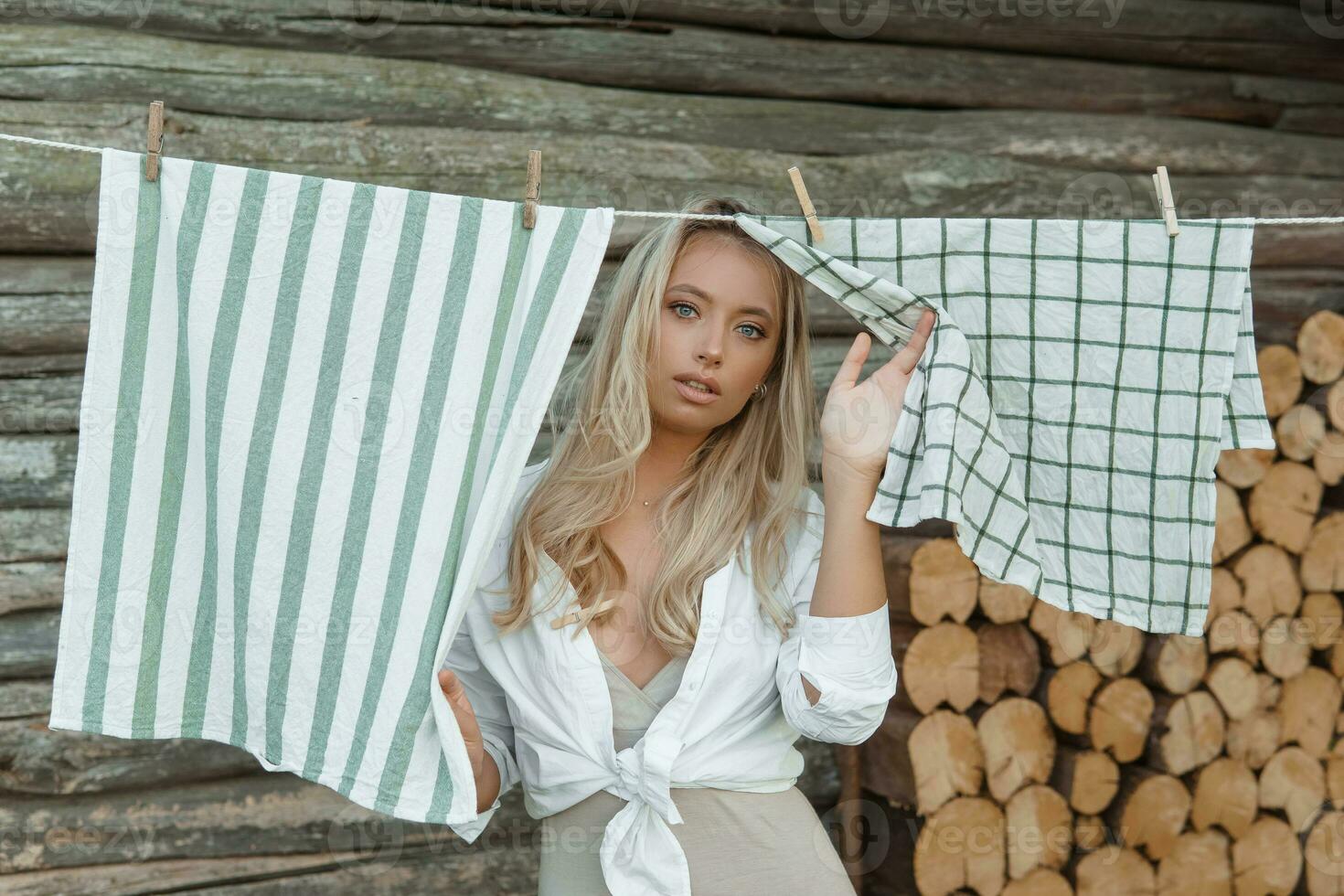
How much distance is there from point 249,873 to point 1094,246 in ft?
7.87

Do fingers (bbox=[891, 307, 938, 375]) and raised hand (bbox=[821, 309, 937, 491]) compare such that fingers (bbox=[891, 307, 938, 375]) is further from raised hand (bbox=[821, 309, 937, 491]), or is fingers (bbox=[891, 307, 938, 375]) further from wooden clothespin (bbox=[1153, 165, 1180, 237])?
wooden clothespin (bbox=[1153, 165, 1180, 237])

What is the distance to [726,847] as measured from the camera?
1.97m

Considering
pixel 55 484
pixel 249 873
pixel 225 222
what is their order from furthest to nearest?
1. pixel 249 873
2. pixel 55 484
3. pixel 225 222

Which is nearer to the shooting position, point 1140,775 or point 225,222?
point 225,222

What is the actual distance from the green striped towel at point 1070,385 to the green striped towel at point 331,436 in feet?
1.54

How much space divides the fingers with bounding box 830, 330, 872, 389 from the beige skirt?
697mm

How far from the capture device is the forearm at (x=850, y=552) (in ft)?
6.21

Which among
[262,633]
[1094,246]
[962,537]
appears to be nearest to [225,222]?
[262,633]

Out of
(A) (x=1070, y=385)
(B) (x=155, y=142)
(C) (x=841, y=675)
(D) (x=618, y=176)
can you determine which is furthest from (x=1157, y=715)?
(B) (x=155, y=142)

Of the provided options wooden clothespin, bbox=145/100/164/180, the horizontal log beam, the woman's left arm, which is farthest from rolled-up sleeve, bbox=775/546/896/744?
the horizontal log beam

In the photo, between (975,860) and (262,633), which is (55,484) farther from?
(975,860)

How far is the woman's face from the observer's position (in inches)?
78.7

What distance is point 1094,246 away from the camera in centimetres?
192

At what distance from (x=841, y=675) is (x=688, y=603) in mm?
277
